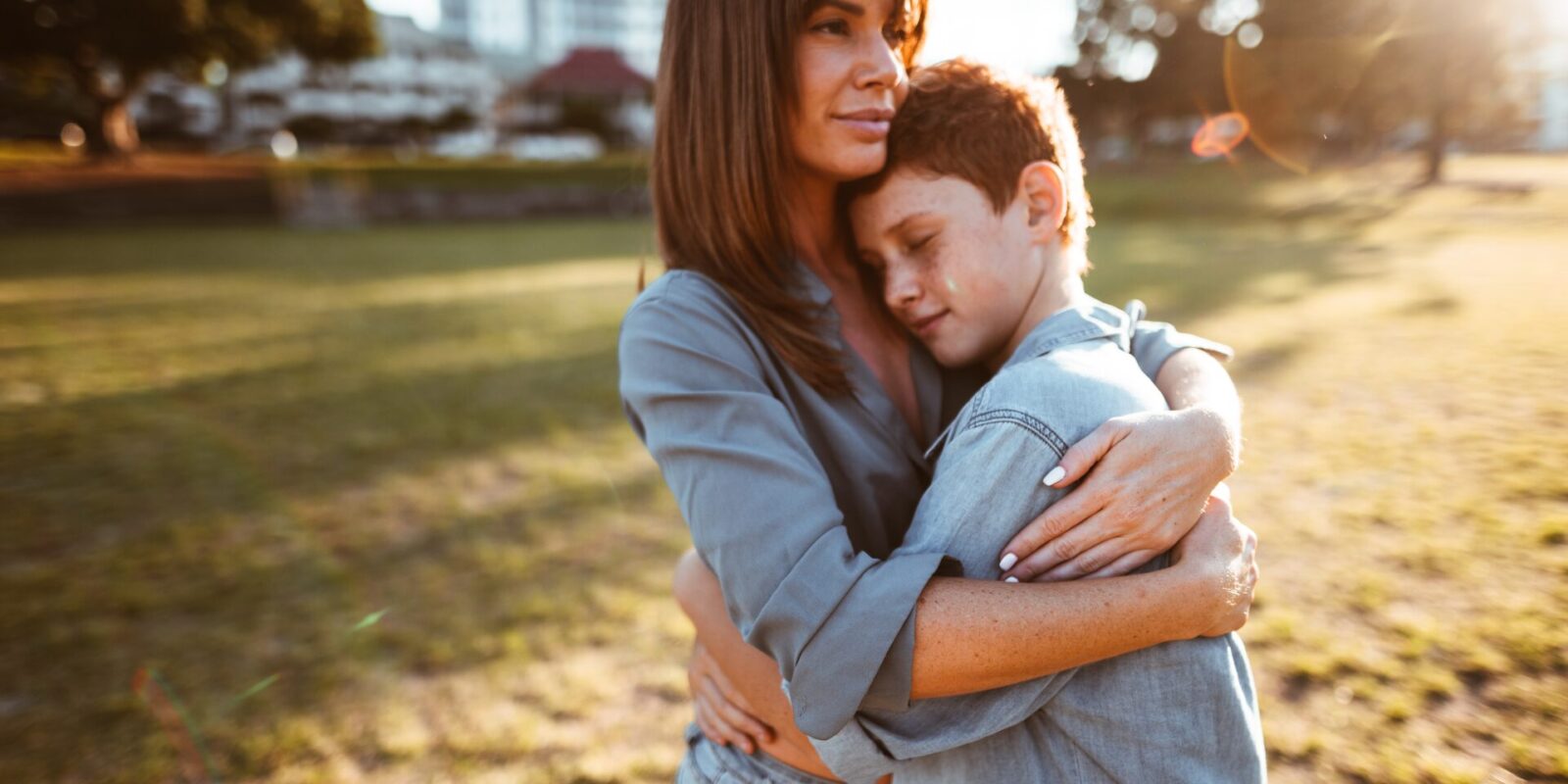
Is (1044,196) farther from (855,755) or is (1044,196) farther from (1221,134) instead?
(1221,134)

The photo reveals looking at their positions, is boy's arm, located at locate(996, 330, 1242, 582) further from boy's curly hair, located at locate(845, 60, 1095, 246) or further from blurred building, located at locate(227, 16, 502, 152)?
blurred building, located at locate(227, 16, 502, 152)

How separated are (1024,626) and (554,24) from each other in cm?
11013

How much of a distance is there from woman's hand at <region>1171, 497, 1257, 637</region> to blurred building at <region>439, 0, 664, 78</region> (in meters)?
101

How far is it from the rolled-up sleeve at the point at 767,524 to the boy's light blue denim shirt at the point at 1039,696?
9cm

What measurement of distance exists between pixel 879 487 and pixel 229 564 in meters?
4.16

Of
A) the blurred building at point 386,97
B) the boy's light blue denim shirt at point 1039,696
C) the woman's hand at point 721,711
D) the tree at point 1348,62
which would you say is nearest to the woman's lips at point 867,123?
the boy's light blue denim shirt at point 1039,696

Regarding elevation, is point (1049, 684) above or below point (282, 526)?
above

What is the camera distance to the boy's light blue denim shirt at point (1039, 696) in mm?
1297

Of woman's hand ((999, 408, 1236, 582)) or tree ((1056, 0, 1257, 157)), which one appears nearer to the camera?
woman's hand ((999, 408, 1236, 582))

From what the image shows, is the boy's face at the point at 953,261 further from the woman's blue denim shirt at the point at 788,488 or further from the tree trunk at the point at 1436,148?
the tree trunk at the point at 1436,148

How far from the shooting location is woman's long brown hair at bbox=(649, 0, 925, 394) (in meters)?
1.62

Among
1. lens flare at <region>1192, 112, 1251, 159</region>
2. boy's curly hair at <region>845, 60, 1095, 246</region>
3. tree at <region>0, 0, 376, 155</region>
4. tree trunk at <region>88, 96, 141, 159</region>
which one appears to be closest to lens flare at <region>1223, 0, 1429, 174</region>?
lens flare at <region>1192, 112, 1251, 159</region>

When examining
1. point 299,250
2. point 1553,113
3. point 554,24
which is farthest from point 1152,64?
point 554,24

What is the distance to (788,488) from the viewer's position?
51.9 inches
